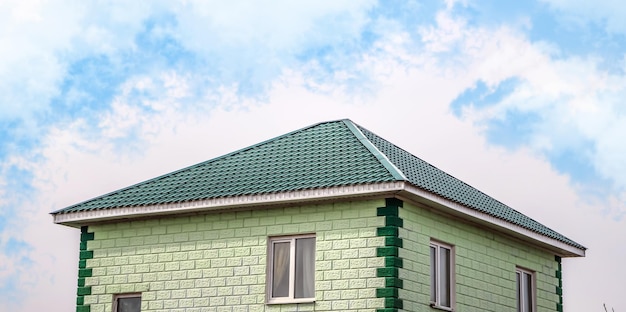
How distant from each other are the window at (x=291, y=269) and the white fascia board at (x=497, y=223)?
245 cm

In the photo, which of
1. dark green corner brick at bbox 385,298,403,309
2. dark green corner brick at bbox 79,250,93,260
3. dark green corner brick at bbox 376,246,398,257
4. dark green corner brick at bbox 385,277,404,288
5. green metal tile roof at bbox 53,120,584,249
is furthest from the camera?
dark green corner brick at bbox 79,250,93,260

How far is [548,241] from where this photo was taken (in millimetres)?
26062

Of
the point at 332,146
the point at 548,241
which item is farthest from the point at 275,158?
the point at 548,241

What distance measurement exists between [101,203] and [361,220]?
6463 millimetres

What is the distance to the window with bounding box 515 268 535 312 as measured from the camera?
84.6ft

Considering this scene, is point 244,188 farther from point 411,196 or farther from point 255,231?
point 411,196

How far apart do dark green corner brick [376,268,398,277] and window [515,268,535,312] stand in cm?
576

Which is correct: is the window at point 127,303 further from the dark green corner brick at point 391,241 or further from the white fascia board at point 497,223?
the white fascia board at point 497,223

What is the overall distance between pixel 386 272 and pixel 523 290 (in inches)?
245

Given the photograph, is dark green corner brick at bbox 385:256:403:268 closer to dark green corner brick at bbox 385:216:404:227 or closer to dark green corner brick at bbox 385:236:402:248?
dark green corner brick at bbox 385:236:402:248

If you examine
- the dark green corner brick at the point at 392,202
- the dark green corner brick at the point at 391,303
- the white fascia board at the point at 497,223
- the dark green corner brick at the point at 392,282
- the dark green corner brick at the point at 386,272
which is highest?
the white fascia board at the point at 497,223

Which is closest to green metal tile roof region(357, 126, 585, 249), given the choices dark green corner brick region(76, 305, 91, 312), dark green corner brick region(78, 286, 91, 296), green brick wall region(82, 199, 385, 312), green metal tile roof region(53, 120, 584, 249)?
green metal tile roof region(53, 120, 584, 249)

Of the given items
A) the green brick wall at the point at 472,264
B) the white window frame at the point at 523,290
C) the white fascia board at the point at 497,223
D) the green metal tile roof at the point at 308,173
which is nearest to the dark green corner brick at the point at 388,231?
the green brick wall at the point at 472,264

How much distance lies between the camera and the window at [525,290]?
25.8 meters
